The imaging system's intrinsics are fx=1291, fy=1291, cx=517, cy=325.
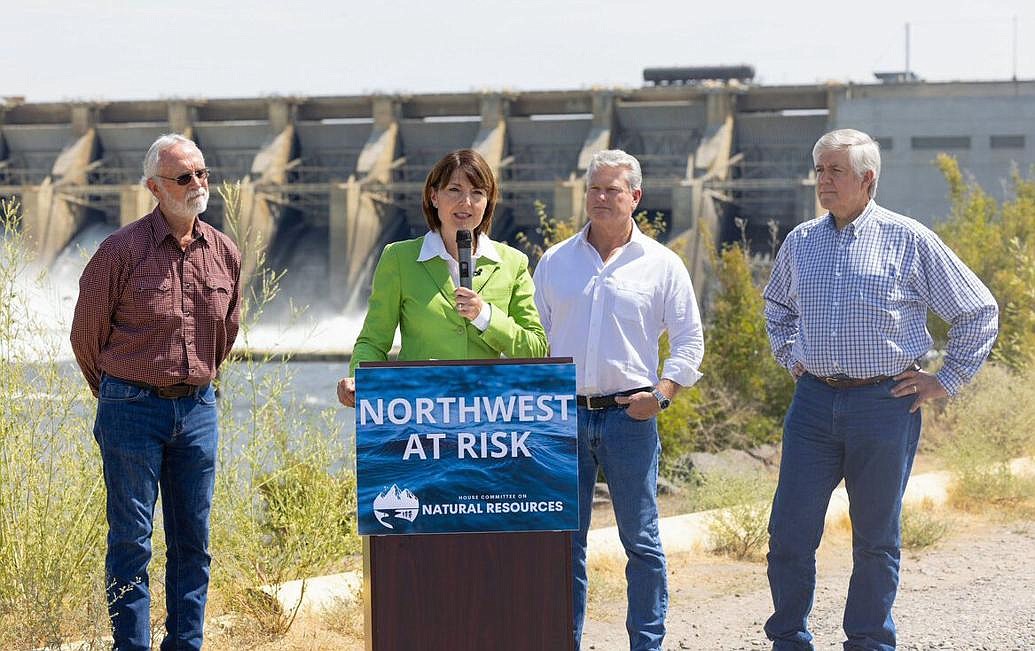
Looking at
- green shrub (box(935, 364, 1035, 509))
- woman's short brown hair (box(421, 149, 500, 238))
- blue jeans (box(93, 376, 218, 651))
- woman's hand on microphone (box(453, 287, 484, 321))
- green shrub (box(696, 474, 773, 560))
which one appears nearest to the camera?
woman's hand on microphone (box(453, 287, 484, 321))

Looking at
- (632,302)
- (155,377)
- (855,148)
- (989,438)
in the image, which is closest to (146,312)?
(155,377)

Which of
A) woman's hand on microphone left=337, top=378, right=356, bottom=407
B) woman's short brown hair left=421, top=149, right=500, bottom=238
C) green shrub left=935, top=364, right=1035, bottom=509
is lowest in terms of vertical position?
green shrub left=935, top=364, right=1035, bottom=509

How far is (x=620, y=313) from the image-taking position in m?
3.64

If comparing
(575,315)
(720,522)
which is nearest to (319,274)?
(720,522)

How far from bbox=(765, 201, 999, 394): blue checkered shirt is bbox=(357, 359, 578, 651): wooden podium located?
3.85 ft

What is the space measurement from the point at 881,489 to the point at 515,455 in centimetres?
125

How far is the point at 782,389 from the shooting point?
11.2 m

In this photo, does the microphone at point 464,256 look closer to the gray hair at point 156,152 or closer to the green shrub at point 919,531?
the gray hair at point 156,152

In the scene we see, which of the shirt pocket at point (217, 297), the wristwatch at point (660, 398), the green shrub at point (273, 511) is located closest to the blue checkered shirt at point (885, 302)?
the wristwatch at point (660, 398)

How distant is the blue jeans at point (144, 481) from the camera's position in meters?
3.35

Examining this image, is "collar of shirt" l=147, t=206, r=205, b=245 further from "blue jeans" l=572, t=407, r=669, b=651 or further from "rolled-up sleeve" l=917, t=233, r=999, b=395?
"rolled-up sleeve" l=917, t=233, r=999, b=395

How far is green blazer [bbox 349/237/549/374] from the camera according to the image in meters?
3.17

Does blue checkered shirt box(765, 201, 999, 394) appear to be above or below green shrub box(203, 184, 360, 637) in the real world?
above

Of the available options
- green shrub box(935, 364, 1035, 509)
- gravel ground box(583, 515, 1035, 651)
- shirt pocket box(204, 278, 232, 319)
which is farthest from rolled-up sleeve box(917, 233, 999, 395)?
green shrub box(935, 364, 1035, 509)
